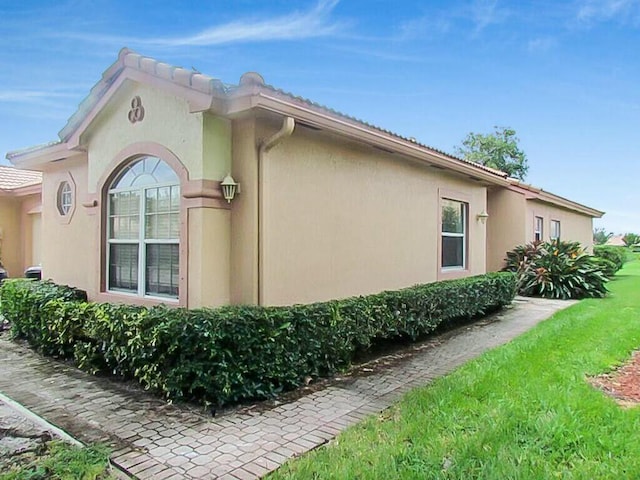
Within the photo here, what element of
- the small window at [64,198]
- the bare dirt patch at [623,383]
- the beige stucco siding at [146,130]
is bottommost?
the bare dirt patch at [623,383]

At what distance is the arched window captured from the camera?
733 cm

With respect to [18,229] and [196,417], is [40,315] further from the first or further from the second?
[18,229]

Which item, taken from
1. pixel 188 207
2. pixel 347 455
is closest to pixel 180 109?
pixel 188 207

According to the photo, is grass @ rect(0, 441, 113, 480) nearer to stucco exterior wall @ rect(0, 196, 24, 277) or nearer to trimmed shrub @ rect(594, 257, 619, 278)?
stucco exterior wall @ rect(0, 196, 24, 277)

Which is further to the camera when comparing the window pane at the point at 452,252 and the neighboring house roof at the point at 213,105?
the window pane at the point at 452,252

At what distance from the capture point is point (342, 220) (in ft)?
27.6

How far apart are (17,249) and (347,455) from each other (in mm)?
16812

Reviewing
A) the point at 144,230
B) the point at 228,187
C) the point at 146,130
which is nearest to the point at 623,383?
the point at 228,187

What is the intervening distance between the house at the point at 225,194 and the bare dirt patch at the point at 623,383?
4147mm

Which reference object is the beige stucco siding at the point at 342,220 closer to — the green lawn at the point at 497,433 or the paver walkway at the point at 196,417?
the paver walkway at the point at 196,417

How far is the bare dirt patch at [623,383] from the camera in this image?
5484mm

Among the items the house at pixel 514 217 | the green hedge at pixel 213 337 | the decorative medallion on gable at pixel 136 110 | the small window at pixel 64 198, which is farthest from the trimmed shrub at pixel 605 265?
the small window at pixel 64 198

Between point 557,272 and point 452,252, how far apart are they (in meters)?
5.64

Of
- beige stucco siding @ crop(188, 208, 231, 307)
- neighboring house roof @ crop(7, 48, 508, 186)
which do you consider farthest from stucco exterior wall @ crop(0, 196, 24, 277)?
beige stucco siding @ crop(188, 208, 231, 307)
